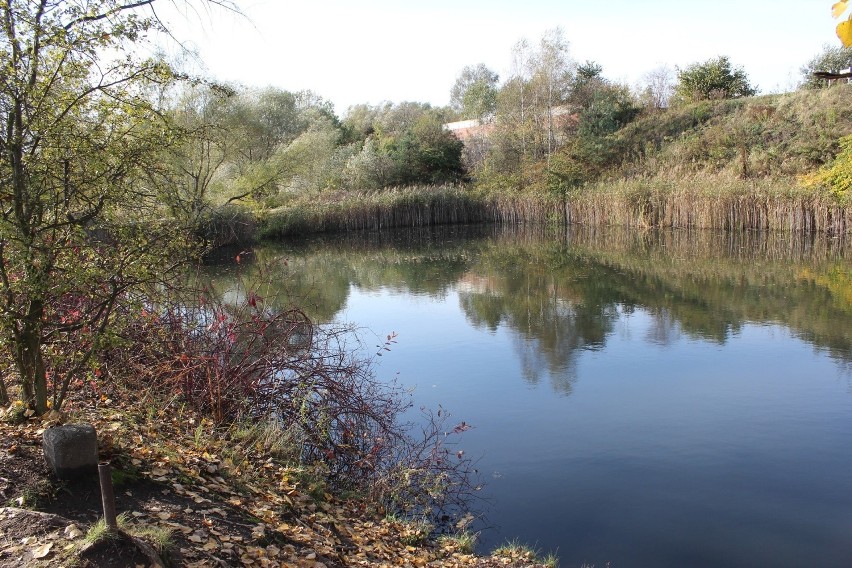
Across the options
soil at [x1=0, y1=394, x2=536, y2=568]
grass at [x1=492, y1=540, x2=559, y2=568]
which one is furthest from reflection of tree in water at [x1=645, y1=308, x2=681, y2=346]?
soil at [x1=0, y1=394, x2=536, y2=568]

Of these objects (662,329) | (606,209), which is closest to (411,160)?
(606,209)

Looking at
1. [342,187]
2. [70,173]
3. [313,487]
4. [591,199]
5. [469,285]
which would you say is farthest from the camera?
[342,187]

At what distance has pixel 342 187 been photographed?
3572 cm

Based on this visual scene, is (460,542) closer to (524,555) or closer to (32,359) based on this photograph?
(524,555)

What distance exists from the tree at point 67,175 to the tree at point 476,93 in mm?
40990

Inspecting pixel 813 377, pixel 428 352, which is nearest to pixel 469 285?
pixel 428 352

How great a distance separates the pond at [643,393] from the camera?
5.13m

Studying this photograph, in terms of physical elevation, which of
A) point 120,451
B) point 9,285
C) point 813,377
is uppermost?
point 9,285

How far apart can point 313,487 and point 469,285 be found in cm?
1095

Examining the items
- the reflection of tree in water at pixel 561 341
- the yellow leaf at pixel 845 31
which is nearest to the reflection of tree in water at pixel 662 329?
the reflection of tree in water at pixel 561 341

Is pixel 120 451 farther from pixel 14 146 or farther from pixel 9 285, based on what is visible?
pixel 14 146

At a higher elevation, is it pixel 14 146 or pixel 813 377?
pixel 14 146

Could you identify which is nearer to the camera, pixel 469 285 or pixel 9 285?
pixel 9 285

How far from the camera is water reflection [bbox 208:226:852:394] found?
35.3 feet
